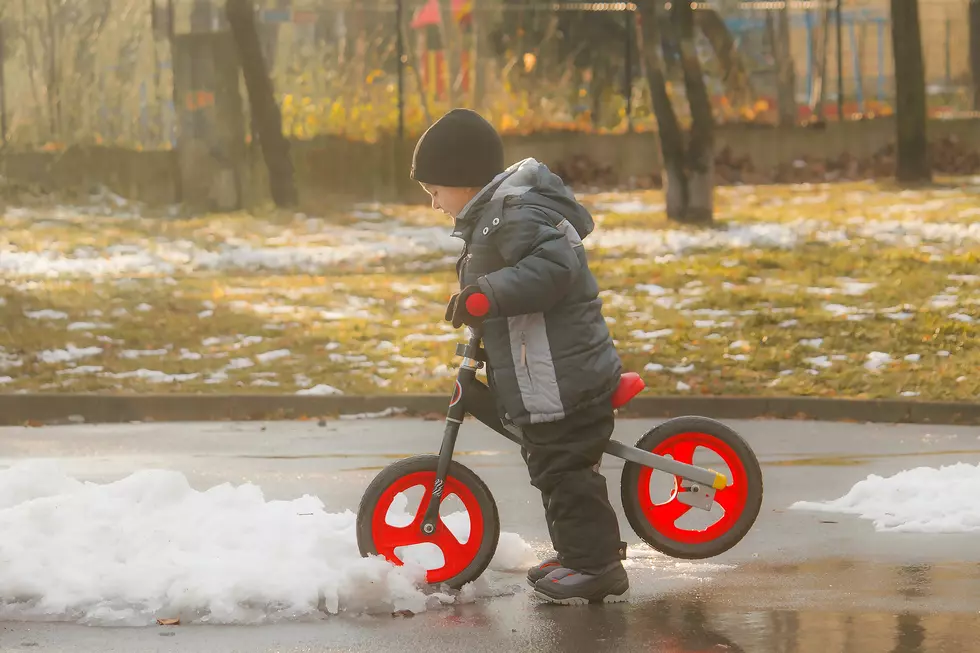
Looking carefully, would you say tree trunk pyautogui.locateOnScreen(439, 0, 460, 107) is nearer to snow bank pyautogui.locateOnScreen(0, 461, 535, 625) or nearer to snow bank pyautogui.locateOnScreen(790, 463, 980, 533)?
snow bank pyautogui.locateOnScreen(790, 463, 980, 533)

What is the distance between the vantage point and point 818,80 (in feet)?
84.5

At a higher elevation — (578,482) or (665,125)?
(665,125)

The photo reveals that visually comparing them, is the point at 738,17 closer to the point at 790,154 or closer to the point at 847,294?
the point at 790,154

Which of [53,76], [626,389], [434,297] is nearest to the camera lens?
[626,389]

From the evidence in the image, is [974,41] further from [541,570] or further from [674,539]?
[541,570]

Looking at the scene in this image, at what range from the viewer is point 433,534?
6.46 m

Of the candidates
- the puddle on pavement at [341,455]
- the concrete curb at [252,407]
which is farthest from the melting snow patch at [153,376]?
the puddle on pavement at [341,455]

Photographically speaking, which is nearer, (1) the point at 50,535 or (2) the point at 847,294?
(1) the point at 50,535

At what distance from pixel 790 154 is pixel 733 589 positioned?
764 inches

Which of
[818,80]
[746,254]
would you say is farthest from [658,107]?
[818,80]

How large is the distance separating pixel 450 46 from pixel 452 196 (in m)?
19.3

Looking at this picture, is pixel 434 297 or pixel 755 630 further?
pixel 434 297

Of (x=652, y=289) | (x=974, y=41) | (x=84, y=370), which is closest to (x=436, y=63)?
(x=974, y=41)

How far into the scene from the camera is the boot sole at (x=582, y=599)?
628 centimetres
